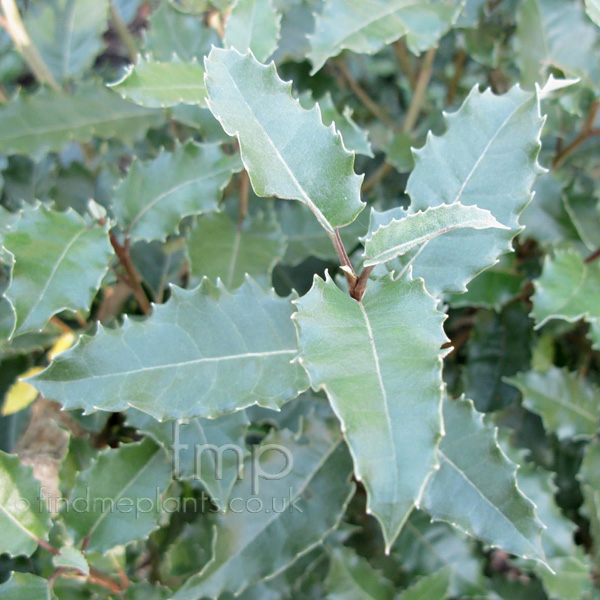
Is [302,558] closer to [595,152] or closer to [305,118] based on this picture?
[305,118]

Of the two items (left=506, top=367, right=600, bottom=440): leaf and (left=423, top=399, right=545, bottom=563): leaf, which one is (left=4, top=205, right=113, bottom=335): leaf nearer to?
(left=423, top=399, right=545, bottom=563): leaf

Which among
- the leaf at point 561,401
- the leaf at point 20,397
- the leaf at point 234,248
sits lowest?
the leaf at point 561,401

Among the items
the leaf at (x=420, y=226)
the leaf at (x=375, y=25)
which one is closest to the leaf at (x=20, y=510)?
the leaf at (x=420, y=226)

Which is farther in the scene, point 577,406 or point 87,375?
point 577,406

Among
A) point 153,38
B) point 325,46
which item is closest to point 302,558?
point 325,46

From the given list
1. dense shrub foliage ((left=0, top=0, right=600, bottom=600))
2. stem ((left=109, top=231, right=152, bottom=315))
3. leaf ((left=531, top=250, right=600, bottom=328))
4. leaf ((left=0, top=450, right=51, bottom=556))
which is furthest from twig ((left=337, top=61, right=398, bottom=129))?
leaf ((left=0, top=450, right=51, bottom=556))

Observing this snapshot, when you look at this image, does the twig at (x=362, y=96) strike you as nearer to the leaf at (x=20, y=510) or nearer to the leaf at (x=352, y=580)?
the leaf at (x=352, y=580)
